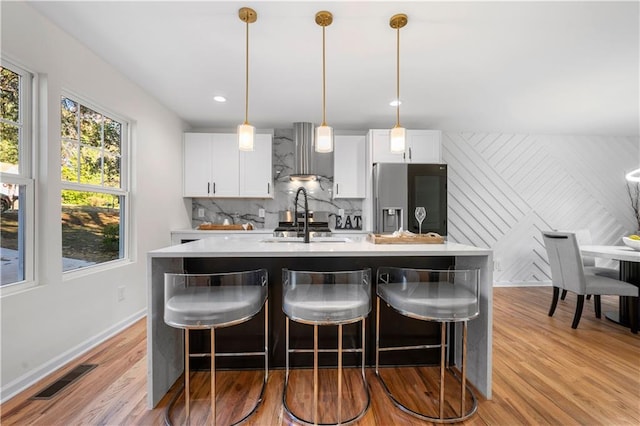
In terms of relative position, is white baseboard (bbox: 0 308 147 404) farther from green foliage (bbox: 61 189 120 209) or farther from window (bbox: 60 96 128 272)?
green foliage (bbox: 61 189 120 209)

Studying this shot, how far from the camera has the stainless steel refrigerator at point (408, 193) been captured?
3.59 metres

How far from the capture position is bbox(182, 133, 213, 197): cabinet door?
3895mm

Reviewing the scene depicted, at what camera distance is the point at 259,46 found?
2131 millimetres

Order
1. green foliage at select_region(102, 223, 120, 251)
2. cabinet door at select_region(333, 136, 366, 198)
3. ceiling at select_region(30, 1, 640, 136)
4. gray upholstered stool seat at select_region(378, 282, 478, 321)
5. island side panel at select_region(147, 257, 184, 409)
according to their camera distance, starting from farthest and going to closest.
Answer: cabinet door at select_region(333, 136, 366, 198)
green foliage at select_region(102, 223, 120, 251)
ceiling at select_region(30, 1, 640, 136)
island side panel at select_region(147, 257, 184, 409)
gray upholstered stool seat at select_region(378, 282, 478, 321)

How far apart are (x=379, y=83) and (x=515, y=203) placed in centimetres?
314

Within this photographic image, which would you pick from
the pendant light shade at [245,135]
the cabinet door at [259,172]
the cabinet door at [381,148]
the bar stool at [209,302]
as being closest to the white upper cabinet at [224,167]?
the cabinet door at [259,172]

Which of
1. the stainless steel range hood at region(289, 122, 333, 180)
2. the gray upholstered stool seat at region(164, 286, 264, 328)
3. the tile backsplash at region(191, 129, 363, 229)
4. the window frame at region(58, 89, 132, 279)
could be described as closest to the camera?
the gray upholstered stool seat at region(164, 286, 264, 328)

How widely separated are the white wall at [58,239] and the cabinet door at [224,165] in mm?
951

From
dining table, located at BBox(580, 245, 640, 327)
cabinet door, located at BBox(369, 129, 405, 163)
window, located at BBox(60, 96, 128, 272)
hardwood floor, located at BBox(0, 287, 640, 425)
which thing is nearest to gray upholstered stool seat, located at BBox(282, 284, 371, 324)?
hardwood floor, located at BBox(0, 287, 640, 425)

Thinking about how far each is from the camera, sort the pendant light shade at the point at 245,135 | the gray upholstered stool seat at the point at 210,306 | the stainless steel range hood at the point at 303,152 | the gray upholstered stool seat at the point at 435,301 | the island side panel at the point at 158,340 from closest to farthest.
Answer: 1. the gray upholstered stool seat at the point at 210,306
2. the gray upholstered stool seat at the point at 435,301
3. the island side panel at the point at 158,340
4. the pendant light shade at the point at 245,135
5. the stainless steel range hood at the point at 303,152

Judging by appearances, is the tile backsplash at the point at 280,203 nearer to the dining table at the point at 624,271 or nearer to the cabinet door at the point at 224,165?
the cabinet door at the point at 224,165

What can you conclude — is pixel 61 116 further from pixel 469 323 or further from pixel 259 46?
pixel 469 323

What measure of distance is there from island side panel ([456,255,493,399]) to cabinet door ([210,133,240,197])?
123 inches

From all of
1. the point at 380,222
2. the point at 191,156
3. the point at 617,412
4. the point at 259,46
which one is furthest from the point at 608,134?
the point at 191,156
